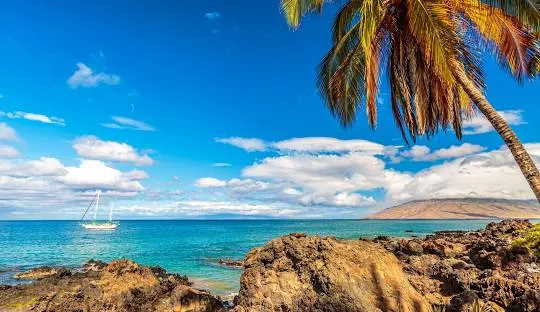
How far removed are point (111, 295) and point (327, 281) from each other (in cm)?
838

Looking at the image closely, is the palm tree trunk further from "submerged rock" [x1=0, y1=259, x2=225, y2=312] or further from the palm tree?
"submerged rock" [x1=0, y1=259, x2=225, y2=312]

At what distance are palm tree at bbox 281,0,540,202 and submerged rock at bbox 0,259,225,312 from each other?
8151 millimetres

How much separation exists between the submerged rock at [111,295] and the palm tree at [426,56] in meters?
8.15

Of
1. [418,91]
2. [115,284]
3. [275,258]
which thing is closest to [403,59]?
[418,91]

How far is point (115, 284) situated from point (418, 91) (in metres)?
12.6

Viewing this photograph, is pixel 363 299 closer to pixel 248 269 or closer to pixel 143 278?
pixel 248 269

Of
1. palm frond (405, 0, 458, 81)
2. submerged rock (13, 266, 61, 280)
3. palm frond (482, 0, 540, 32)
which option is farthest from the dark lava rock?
submerged rock (13, 266, 61, 280)

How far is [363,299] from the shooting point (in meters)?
9.57

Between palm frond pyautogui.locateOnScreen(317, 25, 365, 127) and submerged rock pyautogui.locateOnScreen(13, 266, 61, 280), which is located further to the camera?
submerged rock pyautogui.locateOnScreen(13, 266, 61, 280)

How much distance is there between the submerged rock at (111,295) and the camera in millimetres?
12758

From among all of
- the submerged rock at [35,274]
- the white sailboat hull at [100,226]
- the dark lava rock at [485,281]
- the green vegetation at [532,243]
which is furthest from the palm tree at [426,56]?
the white sailboat hull at [100,226]

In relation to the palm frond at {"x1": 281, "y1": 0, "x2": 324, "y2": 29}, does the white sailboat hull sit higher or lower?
lower

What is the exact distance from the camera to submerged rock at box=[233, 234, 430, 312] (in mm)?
9641

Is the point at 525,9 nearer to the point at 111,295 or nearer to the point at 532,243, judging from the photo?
the point at 532,243
